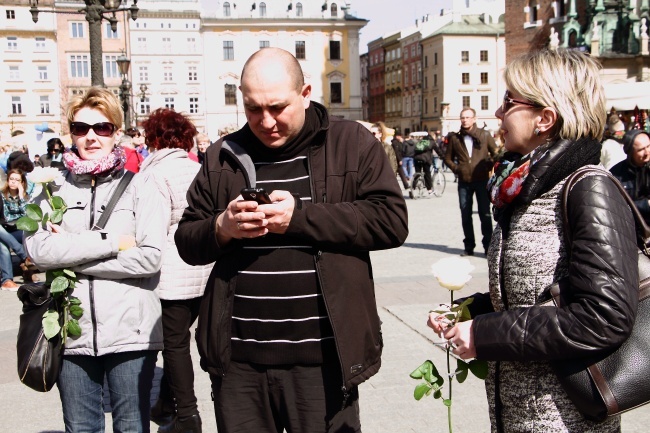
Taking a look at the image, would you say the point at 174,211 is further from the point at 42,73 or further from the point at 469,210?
the point at 42,73

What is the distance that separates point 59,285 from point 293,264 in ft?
3.91

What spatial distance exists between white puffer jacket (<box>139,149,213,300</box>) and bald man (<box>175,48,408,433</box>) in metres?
1.67

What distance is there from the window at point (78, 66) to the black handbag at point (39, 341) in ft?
257

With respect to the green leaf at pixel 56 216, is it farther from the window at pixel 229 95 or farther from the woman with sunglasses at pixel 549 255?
the window at pixel 229 95

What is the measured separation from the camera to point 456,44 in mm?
84500

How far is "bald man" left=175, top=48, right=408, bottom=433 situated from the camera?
261 centimetres

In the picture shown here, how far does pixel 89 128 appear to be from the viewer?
11.3 ft

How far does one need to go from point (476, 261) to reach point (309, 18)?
72236mm

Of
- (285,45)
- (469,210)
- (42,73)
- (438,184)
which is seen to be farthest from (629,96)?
(42,73)

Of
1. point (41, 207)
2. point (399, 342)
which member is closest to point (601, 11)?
point (399, 342)

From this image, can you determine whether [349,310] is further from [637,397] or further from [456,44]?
[456,44]

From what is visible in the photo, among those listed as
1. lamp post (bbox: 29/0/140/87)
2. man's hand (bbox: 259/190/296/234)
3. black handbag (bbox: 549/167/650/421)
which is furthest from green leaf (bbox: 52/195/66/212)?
lamp post (bbox: 29/0/140/87)

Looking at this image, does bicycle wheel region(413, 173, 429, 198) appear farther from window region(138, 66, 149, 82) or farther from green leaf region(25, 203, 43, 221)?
window region(138, 66, 149, 82)

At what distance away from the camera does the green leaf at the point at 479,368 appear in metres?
2.41
